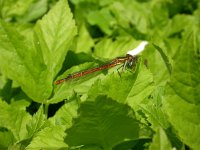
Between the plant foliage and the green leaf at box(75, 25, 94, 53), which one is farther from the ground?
the plant foliage

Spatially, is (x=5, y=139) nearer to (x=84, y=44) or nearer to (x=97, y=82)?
(x=97, y=82)

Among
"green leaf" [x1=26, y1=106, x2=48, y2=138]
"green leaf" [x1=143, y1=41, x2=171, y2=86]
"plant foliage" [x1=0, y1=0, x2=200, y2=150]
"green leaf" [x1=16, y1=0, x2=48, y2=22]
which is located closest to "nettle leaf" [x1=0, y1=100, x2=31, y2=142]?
"plant foliage" [x1=0, y1=0, x2=200, y2=150]

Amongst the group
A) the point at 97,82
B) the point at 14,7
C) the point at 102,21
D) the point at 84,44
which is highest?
the point at 97,82

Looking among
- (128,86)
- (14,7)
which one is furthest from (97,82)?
(14,7)

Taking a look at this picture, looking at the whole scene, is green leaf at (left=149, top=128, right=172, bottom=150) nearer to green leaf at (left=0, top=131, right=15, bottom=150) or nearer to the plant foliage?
the plant foliage

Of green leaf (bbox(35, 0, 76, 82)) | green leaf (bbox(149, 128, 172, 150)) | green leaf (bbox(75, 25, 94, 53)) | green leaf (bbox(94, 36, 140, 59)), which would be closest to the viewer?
green leaf (bbox(149, 128, 172, 150))

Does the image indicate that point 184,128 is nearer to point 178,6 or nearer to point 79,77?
point 79,77

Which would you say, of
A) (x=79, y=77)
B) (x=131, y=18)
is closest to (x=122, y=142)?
(x=79, y=77)

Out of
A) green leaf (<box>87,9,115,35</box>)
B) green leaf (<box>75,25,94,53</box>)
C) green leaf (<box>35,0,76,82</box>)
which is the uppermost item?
green leaf (<box>35,0,76,82</box>)

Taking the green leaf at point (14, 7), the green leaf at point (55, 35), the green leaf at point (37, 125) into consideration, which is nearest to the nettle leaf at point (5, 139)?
the green leaf at point (37, 125)
